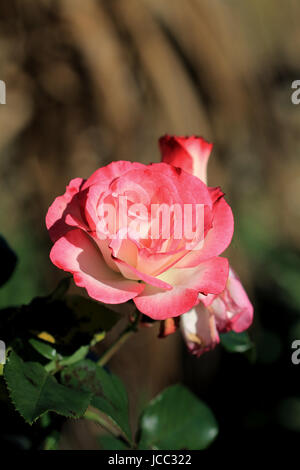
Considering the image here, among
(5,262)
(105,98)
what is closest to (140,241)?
(5,262)

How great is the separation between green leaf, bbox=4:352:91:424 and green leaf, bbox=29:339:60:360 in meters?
0.02

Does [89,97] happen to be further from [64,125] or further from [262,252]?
[262,252]

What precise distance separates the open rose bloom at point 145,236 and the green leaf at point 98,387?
102mm

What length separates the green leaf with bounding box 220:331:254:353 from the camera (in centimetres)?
54

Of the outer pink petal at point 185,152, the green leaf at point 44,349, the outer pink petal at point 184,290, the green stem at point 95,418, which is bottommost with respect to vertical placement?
the green stem at point 95,418

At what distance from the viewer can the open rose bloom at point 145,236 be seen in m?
0.37

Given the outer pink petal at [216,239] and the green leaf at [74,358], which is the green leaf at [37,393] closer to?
the green leaf at [74,358]

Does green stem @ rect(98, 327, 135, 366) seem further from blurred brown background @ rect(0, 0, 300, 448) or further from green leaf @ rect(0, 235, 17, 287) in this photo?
A: blurred brown background @ rect(0, 0, 300, 448)

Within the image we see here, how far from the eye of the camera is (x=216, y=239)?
0.39 metres

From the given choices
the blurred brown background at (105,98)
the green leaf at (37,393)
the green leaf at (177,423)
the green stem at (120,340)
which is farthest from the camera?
the blurred brown background at (105,98)

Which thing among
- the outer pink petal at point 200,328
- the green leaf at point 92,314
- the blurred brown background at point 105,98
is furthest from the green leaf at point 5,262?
the blurred brown background at point 105,98

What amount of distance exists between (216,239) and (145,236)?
58 millimetres

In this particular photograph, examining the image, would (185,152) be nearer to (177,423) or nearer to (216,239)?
(216,239)

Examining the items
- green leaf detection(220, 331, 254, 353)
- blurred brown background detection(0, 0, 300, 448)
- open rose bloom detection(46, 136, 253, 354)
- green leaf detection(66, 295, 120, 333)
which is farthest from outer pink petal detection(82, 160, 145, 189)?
blurred brown background detection(0, 0, 300, 448)
